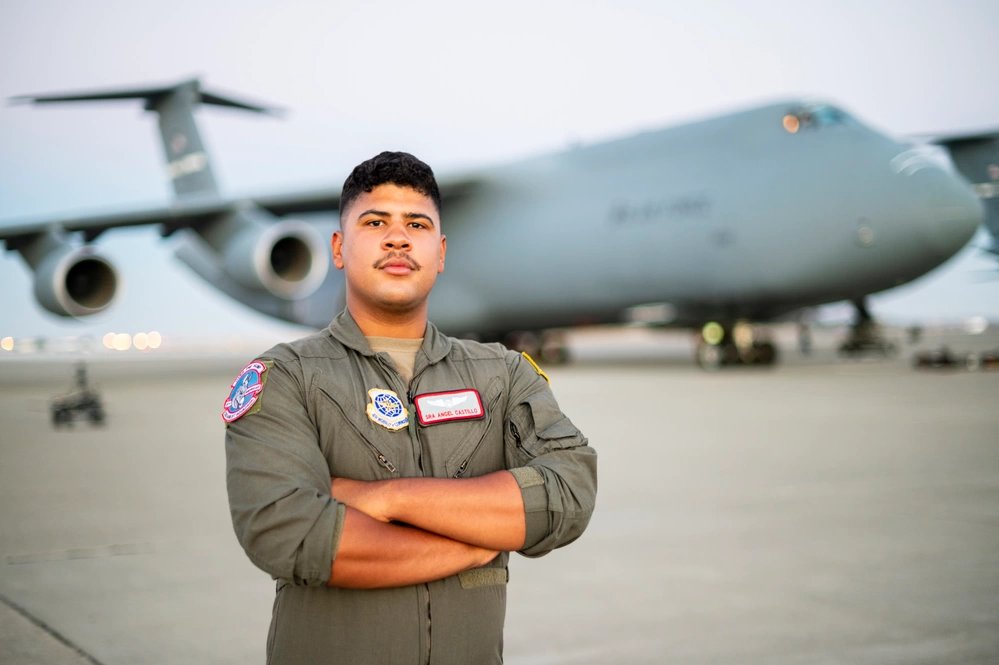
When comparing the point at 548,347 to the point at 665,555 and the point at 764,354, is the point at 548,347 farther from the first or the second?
the point at 665,555

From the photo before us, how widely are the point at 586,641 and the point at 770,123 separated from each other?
11.2 metres

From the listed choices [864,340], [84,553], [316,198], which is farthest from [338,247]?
[864,340]

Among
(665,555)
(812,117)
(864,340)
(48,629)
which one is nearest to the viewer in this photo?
(48,629)

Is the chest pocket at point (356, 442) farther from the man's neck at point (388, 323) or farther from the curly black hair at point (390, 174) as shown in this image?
the curly black hair at point (390, 174)

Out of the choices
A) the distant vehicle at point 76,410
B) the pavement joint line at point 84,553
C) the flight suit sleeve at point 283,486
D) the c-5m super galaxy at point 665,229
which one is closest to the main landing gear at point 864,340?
the c-5m super galaxy at point 665,229

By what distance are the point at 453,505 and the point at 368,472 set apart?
0.60ft

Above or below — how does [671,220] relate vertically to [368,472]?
above

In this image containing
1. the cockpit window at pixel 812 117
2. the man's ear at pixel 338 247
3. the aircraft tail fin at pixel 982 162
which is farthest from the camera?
the aircraft tail fin at pixel 982 162

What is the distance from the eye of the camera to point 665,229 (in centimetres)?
1362

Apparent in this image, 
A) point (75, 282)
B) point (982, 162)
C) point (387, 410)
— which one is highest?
point (982, 162)

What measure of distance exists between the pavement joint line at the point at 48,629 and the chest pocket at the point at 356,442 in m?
1.50

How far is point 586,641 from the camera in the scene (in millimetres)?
2854

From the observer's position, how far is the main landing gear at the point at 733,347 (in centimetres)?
1466

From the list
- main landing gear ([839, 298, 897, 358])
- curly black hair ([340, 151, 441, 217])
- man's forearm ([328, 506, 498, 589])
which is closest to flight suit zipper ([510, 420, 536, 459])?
man's forearm ([328, 506, 498, 589])
